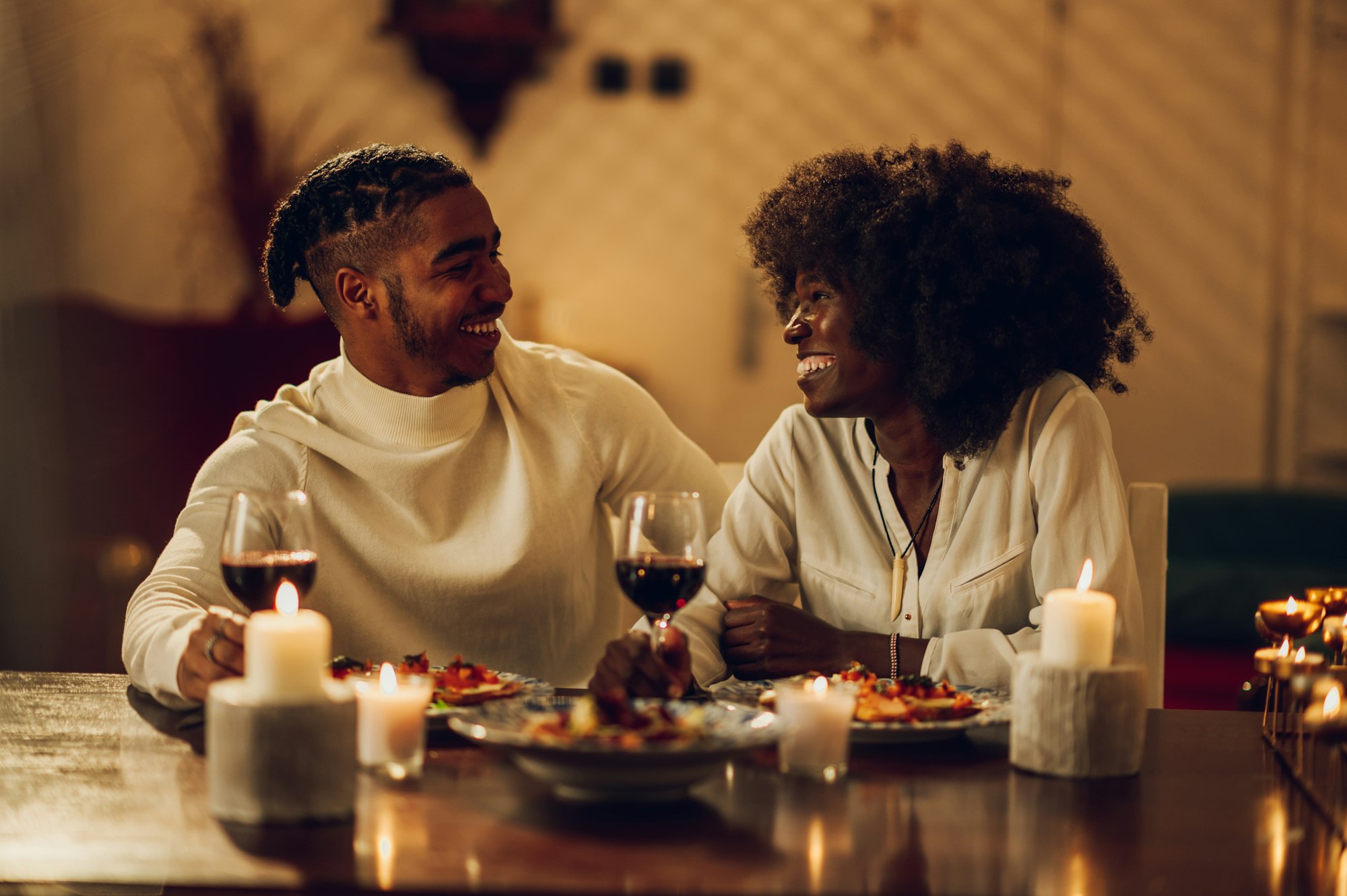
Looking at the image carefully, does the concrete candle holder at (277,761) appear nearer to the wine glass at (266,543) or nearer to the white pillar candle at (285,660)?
the white pillar candle at (285,660)

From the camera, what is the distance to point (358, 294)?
186 centimetres

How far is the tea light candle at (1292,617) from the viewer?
122cm

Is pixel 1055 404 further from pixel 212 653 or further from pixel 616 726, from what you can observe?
pixel 212 653

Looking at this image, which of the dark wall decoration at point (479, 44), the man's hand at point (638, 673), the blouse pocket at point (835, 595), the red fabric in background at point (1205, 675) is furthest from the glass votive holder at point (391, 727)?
the dark wall decoration at point (479, 44)

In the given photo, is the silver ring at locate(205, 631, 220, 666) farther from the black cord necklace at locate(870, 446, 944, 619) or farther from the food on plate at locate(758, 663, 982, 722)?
the black cord necklace at locate(870, 446, 944, 619)

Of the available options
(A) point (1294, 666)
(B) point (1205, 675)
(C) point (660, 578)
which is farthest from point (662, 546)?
(B) point (1205, 675)

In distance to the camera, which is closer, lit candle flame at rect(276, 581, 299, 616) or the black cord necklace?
lit candle flame at rect(276, 581, 299, 616)

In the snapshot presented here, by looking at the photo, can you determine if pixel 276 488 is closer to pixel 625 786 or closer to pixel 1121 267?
pixel 625 786

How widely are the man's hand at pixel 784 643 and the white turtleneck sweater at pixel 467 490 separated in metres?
0.41

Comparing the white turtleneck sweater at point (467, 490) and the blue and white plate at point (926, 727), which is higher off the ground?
the white turtleneck sweater at point (467, 490)

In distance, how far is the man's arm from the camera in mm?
1269

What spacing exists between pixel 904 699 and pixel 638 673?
0.26 meters

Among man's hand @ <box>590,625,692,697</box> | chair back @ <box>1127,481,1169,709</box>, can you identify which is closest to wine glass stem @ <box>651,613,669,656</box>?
man's hand @ <box>590,625,692,697</box>

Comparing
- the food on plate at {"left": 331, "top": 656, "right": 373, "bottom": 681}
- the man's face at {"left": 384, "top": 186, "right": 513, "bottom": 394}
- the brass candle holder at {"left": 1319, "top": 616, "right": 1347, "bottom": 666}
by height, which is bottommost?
the food on plate at {"left": 331, "top": 656, "right": 373, "bottom": 681}
